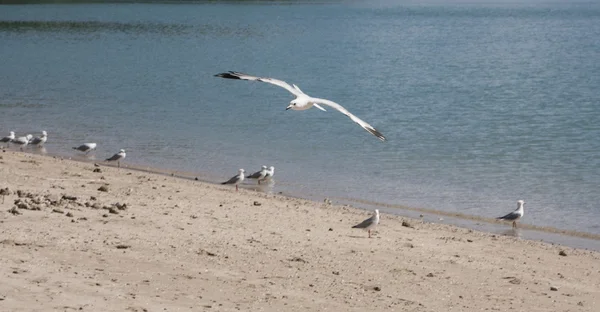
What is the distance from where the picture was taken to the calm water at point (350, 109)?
21.2 m

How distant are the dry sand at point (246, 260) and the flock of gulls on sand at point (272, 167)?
143 centimetres

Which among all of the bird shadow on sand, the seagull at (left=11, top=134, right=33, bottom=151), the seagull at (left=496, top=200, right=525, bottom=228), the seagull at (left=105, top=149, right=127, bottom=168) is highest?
the seagull at (left=496, top=200, right=525, bottom=228)

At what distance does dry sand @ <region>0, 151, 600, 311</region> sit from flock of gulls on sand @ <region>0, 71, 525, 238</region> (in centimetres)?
143

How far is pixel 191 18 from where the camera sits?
10444 cm

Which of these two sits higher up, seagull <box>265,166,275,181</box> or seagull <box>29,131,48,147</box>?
seagull <box>265,166,275,181</box>

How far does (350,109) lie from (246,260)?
23.3 m

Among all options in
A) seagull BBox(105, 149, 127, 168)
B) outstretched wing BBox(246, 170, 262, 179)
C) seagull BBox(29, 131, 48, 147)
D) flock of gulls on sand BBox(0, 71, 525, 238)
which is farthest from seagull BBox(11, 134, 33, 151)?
outstretched wing BBox(246, 170, 262, 179)

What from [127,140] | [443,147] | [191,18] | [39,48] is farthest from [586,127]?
[191,18]

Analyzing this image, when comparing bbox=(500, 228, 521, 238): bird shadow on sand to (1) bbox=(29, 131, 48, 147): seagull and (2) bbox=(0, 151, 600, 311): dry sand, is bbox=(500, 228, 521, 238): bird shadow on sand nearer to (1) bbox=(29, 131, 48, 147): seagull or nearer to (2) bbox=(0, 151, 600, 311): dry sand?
(2) bbox=(0, 151, 600, 311): dry sand

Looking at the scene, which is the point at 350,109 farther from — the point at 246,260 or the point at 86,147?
the point at 246,260

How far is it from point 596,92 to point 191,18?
6893 centimetres

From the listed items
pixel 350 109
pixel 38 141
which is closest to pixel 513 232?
pixel 38 141

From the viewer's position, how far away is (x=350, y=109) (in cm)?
3488

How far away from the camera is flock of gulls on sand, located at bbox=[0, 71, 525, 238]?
12.3 meters
